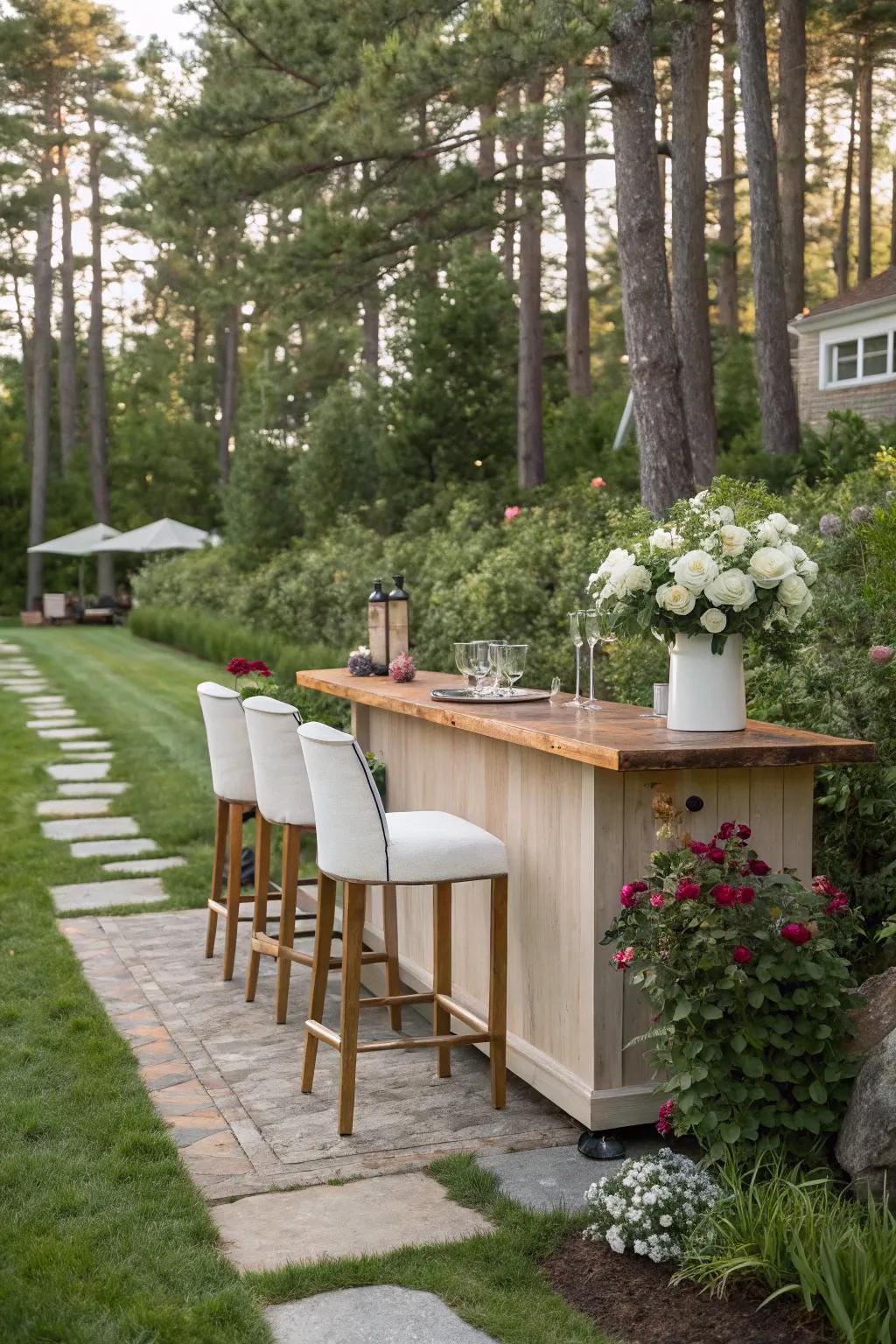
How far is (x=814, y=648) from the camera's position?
5.06 meters

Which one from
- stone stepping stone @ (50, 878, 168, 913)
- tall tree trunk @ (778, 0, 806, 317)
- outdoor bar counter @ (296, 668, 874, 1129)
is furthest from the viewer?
tall tree trunk @ (778, 0, 806, 317)

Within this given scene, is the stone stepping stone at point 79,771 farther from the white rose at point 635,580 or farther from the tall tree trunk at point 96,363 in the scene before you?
the tall tree trunk at point 96,363

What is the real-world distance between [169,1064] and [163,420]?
1167 inches

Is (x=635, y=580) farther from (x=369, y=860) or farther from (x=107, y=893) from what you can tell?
(x=107, y=893)

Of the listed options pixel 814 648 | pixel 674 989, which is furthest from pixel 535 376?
pixel 674 989

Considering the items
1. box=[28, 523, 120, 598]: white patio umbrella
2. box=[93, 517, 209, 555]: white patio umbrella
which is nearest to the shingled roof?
box=[93, 517, 209, 555]: white patio umbrella

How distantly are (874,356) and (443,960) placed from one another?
46.9 ft

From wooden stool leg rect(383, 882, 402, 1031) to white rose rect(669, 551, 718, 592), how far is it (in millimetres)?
1679

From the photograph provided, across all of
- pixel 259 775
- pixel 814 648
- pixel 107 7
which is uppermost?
pixel 107 7

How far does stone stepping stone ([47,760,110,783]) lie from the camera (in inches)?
367

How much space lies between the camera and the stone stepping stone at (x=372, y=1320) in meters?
2.77

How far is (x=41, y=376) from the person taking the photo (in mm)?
28547

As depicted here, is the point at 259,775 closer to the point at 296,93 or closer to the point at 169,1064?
the point at 169,1064

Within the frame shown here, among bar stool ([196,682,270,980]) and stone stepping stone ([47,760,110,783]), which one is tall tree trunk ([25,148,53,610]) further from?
bar stool ([196,682,270,980])
